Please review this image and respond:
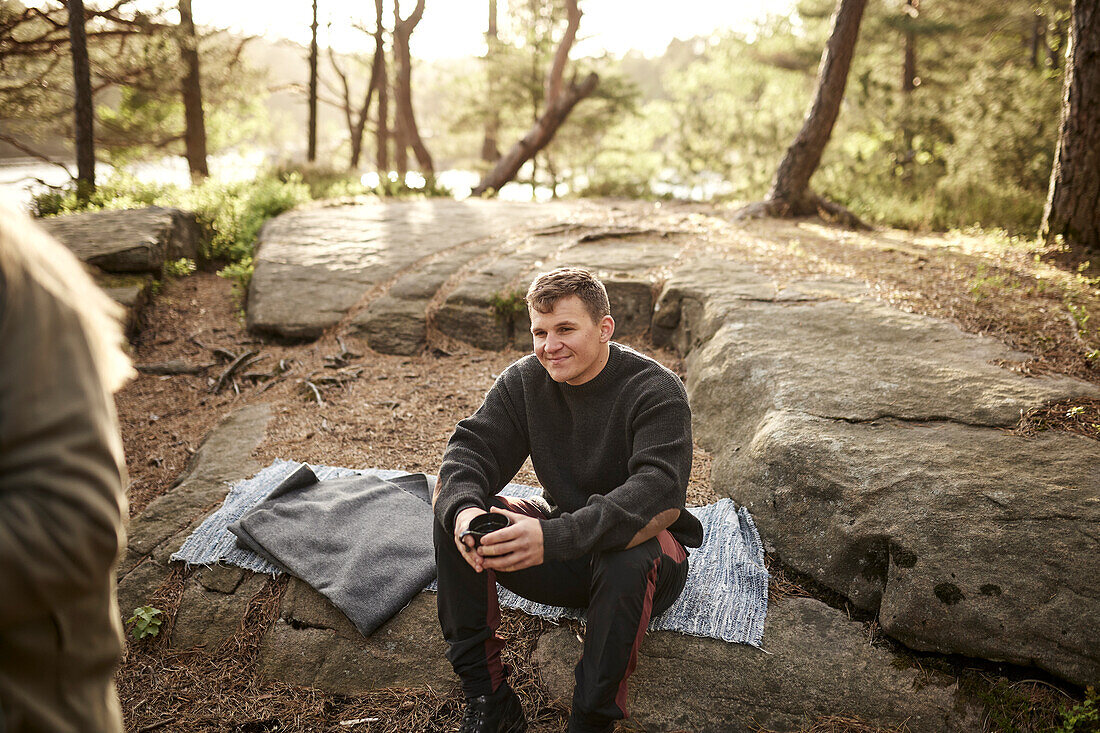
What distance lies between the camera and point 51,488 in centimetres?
97

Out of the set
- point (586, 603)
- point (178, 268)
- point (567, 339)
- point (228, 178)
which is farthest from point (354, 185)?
point (586, 603)

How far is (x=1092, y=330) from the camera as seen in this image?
3.96m

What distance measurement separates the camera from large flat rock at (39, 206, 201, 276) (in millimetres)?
6148

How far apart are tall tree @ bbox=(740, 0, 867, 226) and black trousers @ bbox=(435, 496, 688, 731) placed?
7.13m

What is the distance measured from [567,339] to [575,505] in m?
0.65

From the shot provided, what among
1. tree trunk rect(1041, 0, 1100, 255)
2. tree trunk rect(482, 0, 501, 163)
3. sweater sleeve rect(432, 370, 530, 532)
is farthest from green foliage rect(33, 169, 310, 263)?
tree trunk rect(1041, 0, 1100, 255)

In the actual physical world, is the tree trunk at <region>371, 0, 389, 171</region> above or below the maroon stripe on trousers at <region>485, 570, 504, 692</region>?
above

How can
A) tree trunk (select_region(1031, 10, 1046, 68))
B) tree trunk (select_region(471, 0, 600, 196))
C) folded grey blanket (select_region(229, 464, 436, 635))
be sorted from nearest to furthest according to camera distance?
folded grey blanket (select_region(229, 464, 436, 635)) → tree trunk (select_region(1031, 10, 1046, 68)) → tree trunk (select_region(471, 0, 600, 196))

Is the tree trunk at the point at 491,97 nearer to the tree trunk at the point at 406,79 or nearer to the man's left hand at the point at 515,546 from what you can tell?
the tree trunk at the point at 406,79

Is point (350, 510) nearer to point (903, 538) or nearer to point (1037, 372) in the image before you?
point (903, 538)

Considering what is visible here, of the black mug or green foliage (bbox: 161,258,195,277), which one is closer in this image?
the black mug

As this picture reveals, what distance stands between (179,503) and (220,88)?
41.2 ft

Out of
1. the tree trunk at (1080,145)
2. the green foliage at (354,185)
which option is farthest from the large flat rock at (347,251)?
the tree trunk at (1080,145)

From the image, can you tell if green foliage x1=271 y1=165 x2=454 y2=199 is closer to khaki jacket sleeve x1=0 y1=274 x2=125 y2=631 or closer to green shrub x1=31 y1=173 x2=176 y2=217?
green shrub x1=31 y1=173 x2=176 y2=217
